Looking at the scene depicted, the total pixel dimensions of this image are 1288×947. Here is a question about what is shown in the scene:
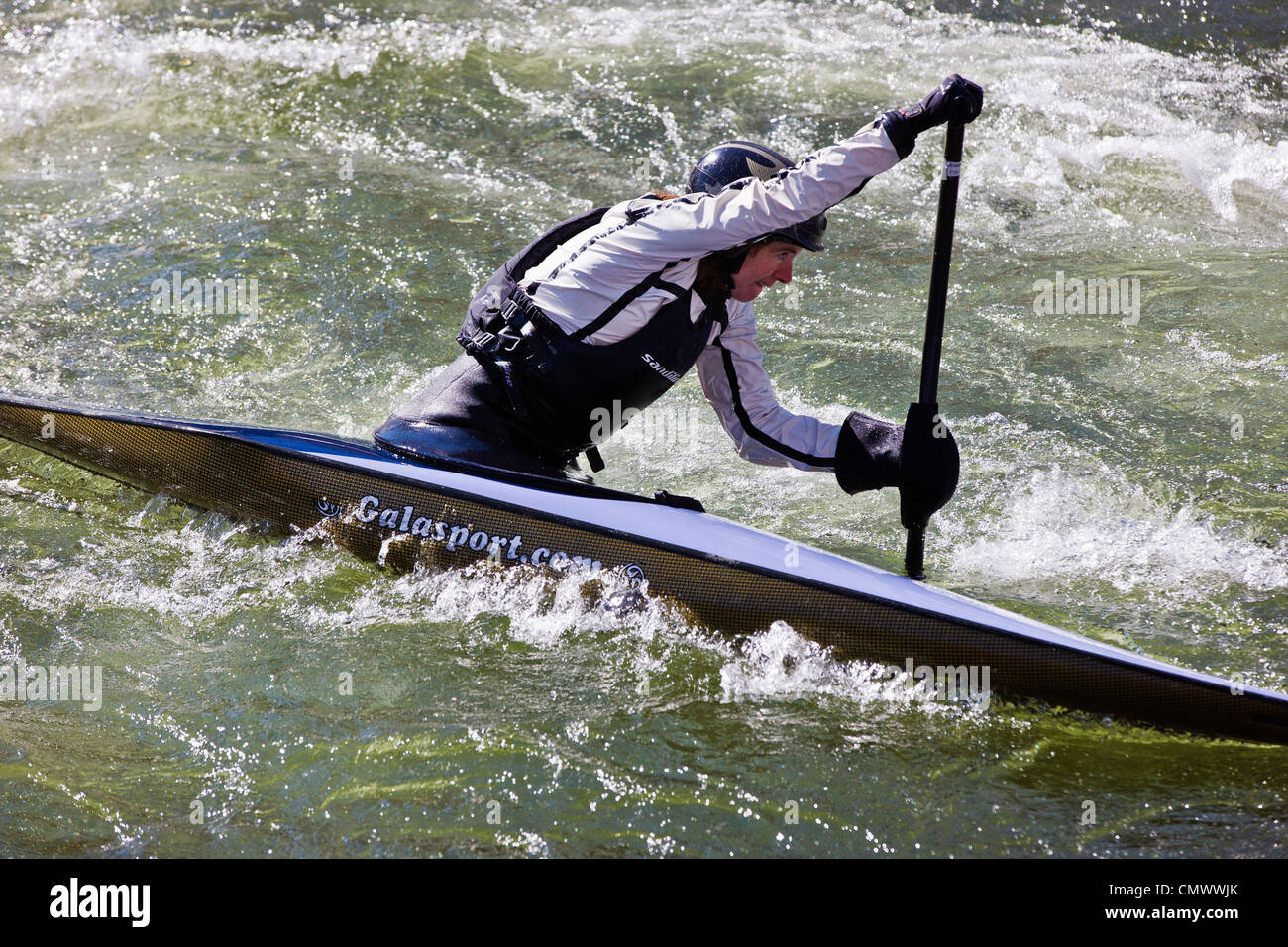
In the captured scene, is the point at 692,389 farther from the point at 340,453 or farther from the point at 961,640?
the point at 961,640

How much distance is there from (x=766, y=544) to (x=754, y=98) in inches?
221

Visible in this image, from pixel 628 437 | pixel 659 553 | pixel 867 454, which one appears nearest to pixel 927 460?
pixel 867 454

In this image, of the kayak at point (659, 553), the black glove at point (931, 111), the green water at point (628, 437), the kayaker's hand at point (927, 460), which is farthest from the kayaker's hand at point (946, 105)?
the green water at point (628, 437)

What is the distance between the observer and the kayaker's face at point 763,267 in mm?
3236

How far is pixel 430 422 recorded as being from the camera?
353 cm

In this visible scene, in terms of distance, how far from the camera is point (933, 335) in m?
3.29

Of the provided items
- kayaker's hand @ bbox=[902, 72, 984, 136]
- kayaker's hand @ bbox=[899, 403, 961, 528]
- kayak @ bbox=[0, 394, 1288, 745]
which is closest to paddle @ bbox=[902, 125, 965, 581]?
kayaker's hand @ bbox=[899, 403, 961, 528]

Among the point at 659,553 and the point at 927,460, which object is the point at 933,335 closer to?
the point at 927,460

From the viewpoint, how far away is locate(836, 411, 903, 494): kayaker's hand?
347 cm

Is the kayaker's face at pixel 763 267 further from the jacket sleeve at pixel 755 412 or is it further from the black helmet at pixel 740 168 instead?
the jacket sleeve at pixel 755 412

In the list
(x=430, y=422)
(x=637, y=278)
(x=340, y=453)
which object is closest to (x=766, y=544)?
(x=637, y=278)

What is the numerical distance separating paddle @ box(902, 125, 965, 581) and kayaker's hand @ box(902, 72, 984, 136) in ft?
0.42

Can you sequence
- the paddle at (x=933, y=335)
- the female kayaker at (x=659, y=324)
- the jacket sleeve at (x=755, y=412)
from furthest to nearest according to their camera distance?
the jacket sleeve at (x=755, y=412)
the paddle at (x=933, y=335)
the female kayaker at (x=659, y=324)

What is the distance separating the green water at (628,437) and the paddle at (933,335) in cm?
38
